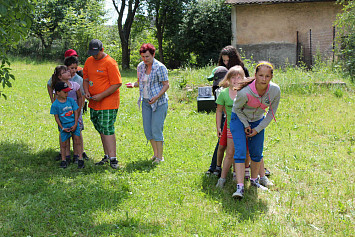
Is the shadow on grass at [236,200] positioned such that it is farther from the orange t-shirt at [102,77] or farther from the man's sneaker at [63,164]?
the man's sneaker at [63,164]

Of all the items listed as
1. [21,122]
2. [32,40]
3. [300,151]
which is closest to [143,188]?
[300,151]

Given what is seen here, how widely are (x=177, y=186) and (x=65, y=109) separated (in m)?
2.28

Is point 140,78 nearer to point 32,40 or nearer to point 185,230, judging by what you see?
point 185,230

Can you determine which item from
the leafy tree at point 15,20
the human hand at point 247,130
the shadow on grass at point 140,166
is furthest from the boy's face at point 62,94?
the human hand at point 247,130

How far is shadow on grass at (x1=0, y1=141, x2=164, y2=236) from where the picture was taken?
427 cm

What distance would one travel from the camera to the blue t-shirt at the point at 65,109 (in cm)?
631

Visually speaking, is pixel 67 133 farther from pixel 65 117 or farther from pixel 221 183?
pixel 221 183

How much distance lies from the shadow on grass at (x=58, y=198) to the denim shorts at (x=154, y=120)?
92 cm

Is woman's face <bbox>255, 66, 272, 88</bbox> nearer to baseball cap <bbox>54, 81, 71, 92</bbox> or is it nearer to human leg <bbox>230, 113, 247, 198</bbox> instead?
human leg <bbox>230, 113, 247, 198</bbox>

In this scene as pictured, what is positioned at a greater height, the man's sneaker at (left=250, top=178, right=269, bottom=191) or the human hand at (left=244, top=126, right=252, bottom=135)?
the human hand at (left=244, top=126, right=252, bottom=135)

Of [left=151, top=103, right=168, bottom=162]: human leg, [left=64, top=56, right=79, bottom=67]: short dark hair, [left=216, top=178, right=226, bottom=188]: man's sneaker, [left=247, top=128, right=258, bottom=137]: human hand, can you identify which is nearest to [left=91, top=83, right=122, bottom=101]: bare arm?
[left=151, top=103, right=168, bottom=162]: human leg

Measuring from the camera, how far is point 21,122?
9.81 metres

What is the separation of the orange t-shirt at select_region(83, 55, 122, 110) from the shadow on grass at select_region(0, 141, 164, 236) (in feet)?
3.47

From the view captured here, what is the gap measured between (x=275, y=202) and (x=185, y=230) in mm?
1371
